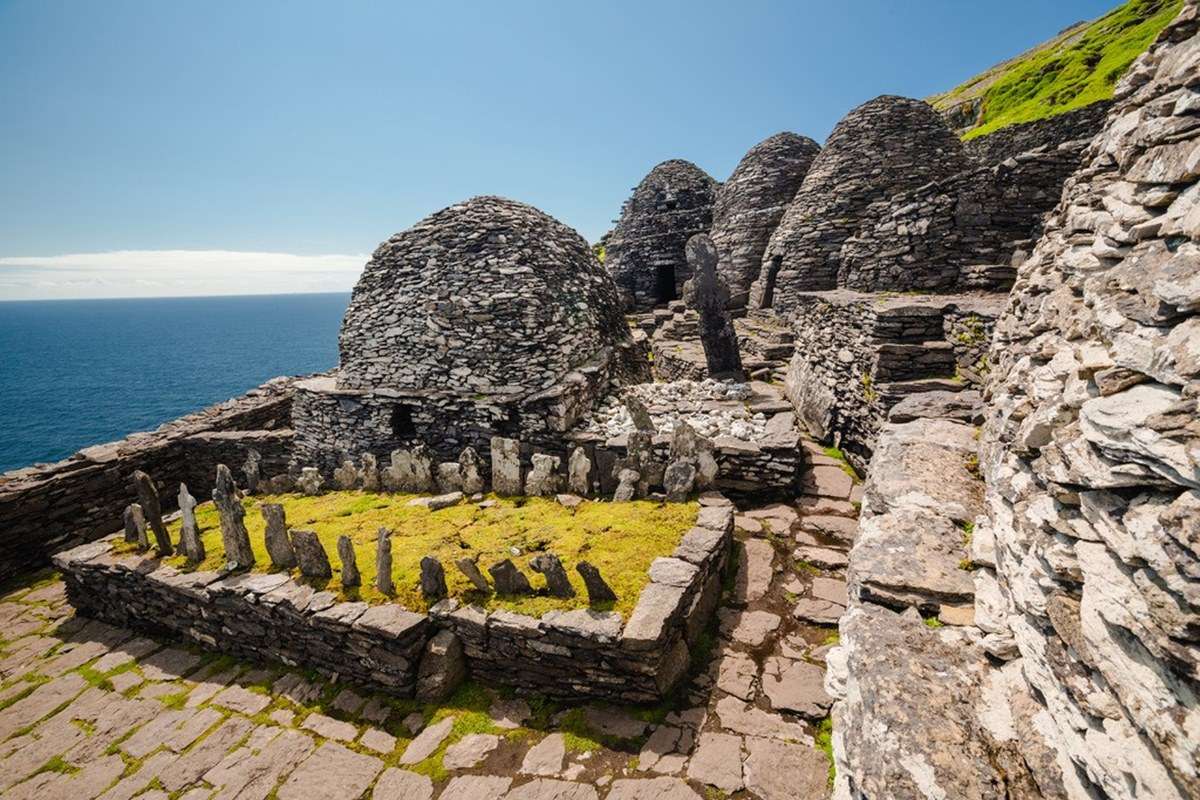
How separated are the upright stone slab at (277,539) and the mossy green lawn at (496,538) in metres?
0.23

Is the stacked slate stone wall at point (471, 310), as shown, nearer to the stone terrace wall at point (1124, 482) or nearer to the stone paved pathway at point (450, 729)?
the stone paved pathway at point (450, 729)

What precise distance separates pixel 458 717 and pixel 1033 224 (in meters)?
11.6

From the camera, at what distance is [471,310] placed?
373 inches

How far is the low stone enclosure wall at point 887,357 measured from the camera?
21.4 ft

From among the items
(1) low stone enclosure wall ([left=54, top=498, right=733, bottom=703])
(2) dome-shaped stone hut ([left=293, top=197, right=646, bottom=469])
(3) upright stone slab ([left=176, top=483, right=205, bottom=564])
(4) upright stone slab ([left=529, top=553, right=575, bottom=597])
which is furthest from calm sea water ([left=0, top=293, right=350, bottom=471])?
(4) upright stone slab ([left=529, top=553, right=575, bottom=597])

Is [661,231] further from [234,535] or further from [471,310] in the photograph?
[234,535]

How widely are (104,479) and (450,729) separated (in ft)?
37.9

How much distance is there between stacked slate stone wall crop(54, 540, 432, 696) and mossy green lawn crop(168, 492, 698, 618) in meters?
0.25

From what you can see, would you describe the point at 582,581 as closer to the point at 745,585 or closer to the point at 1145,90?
the point at 745,585

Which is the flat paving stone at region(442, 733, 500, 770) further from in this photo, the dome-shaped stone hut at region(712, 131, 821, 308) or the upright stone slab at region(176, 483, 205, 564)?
the dome-shaped stone hut at region(712, 131, 821, 308)

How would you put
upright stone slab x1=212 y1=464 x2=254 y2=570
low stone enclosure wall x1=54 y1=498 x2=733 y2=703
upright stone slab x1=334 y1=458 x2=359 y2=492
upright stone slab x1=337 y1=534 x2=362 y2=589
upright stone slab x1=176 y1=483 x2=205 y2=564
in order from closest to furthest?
low stone enclosure wall x1=54 y1=498 x2=733 y2=703 → upright stone slab x1=337 y1=534 x2=362 y2=589 → upright stone slab x1=212 y1=464 x2=254 y2=570 → upright stone slab x1=176 y1=483 x2=205 y2=564 → upright stone slab x1=334 y1=458 x2=359 y2=492

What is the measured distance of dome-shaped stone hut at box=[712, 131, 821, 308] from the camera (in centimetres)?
1730

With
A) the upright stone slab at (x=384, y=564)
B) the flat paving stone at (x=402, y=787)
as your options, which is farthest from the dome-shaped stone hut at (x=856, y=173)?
the flat paving stone at (x=402, y=787)

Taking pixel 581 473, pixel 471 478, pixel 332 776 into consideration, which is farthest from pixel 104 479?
pixel 581 473
